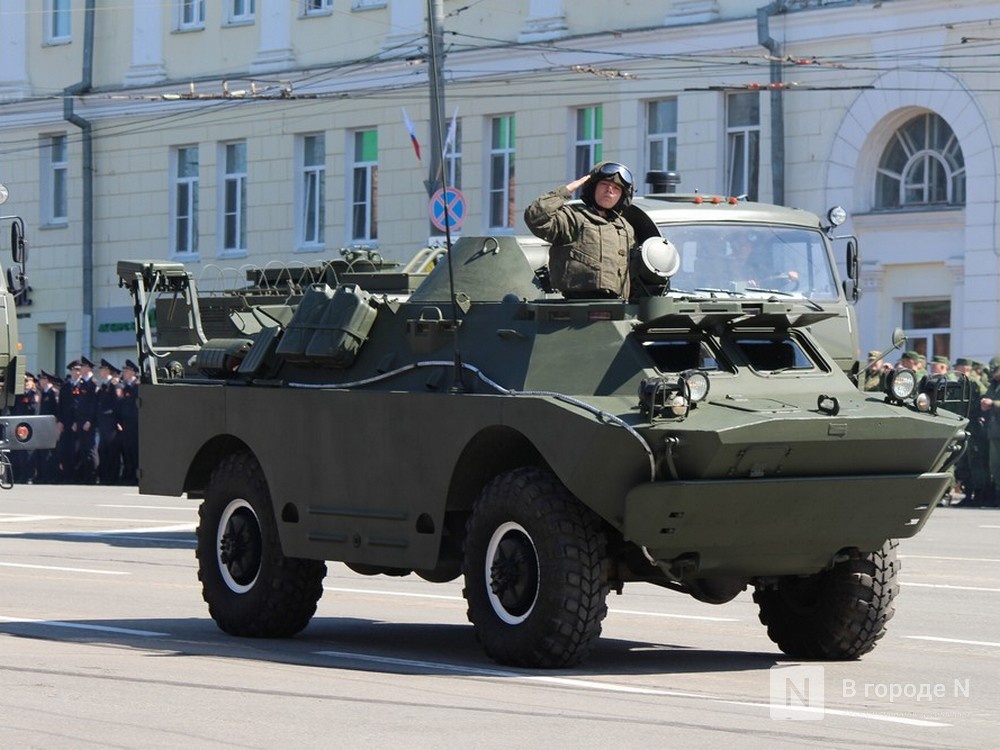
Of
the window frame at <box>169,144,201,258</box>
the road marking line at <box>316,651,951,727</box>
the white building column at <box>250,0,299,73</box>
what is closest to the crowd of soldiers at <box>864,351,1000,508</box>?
the road marking line at <box>316,651,951,727</box>

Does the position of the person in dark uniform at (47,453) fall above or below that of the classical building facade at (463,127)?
below

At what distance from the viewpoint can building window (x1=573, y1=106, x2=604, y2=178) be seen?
127 feet

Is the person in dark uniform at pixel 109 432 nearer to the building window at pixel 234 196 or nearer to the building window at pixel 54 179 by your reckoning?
the building window at pixel 234 196

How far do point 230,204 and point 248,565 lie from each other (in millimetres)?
32391

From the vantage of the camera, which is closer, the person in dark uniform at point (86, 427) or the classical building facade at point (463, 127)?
the classical building facade at point (463, 127)

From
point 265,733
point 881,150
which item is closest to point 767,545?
point 265,733

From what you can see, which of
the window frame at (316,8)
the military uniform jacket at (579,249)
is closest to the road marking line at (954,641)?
the military uniform jacket at (579,249)

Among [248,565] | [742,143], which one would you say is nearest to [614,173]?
[248,565]

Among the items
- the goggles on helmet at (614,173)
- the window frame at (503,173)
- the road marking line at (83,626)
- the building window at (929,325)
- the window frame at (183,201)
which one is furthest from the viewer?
the window frame at (183,201)

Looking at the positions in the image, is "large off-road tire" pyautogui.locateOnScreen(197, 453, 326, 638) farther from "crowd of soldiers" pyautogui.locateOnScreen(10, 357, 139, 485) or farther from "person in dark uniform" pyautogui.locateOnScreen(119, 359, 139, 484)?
"person in dark uniform" pyautogui.locateOnScreen(119, 359, 139, 484)

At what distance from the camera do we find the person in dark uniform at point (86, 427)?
36.1 m

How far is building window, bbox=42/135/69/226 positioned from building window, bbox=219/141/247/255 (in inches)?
177

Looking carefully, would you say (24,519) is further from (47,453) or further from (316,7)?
(316,7)

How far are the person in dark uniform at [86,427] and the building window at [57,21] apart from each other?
1357cm
